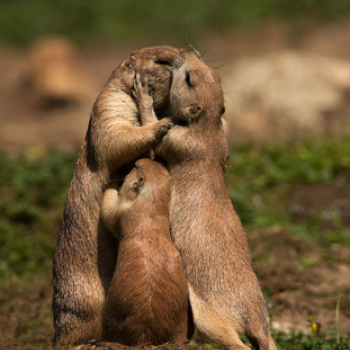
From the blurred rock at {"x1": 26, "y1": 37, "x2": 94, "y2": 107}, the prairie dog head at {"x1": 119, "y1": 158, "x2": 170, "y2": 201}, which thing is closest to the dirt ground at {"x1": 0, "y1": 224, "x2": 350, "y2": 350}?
the prairie dog head at {"x1": 119, "y1": 158, "x2": 170, "y2": 201}

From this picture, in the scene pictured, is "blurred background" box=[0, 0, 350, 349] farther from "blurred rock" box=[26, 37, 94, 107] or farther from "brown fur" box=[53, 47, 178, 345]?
"brown fur" box=[53, 47, 178, 345]

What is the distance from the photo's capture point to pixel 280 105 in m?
11.1

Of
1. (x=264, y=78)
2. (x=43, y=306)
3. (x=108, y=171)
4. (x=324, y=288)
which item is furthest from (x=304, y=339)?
(x=264, y=78)

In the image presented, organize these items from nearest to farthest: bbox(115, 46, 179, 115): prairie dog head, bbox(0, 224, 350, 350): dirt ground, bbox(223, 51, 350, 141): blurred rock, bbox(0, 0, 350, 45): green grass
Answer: bbox(115, 46, 179, 115): prairie dog head < bbox(0, 224, 350, 350): dirt ground < bbox(223, 51, 350, 141): blurred rock < bbox(0, 0, 350, 45): green grass

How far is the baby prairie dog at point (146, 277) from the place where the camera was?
3164 millimetres

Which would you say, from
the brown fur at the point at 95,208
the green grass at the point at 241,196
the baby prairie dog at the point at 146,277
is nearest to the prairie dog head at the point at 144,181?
the baby prairie dog at the point at 146,277

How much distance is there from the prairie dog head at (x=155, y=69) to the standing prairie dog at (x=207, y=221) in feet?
0.41

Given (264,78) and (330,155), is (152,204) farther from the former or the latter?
(264,78)

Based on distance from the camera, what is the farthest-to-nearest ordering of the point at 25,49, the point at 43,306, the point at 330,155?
1. the point at 25,49
2. the point at 330,155
3. the point at 43,306

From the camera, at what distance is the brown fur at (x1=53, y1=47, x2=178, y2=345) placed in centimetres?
357

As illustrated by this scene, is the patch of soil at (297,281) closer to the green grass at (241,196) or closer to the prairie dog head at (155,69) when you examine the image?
the green grass at (241,196)

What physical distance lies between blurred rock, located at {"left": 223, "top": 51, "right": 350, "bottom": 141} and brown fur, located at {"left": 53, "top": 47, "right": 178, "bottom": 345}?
685 cm

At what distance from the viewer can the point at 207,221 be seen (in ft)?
10.7

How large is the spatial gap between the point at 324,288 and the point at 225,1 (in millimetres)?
16920
